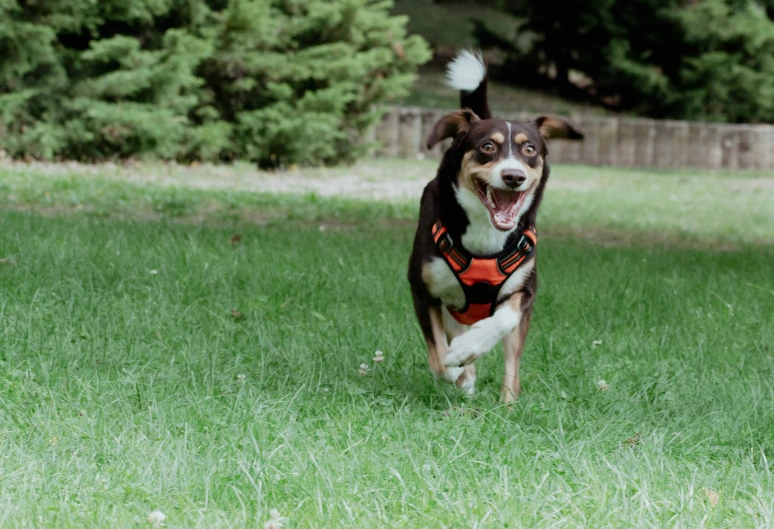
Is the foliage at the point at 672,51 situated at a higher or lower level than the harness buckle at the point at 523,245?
higher

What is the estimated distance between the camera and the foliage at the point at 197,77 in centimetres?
1230

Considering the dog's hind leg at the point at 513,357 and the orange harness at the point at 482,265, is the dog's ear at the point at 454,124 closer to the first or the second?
the orange harness at the point at 482,265

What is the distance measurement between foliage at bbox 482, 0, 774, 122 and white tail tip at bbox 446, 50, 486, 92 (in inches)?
646

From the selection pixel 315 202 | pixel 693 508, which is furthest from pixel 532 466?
pixel 315 202

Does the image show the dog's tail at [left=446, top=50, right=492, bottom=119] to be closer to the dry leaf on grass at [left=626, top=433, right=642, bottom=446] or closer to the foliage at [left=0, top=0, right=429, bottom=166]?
the dry leaf on grass at [left=626, top=433, right=642, bottom=446]

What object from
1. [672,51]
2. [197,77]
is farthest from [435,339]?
[672,51]

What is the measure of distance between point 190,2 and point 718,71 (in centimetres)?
1184

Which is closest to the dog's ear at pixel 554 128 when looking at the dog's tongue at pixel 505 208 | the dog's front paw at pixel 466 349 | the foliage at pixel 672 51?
the dog's tongue at pixel 505 208

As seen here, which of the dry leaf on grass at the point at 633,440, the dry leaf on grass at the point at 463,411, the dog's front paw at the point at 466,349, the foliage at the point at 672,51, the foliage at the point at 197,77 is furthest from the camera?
the foliage at the point at 672,51

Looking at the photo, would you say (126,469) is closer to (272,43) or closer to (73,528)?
(73,528)

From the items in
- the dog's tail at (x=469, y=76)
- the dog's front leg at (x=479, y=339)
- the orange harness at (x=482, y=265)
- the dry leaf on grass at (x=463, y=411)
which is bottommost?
the dry leaf on grass at (x=463, y=411)

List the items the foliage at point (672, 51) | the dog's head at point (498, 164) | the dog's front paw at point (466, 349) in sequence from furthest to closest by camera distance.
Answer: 1. the foliage at point (672, 51)
2. the dog's head at point (498, 164)
3. the dog's front paw at point (466, 349)

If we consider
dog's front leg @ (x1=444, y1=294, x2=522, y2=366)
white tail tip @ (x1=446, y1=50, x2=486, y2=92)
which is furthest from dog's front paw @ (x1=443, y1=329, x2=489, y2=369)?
white tail tip @ (x1=446, y1=50, x2=486, y2=92)

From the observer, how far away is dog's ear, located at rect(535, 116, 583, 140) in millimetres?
4516
